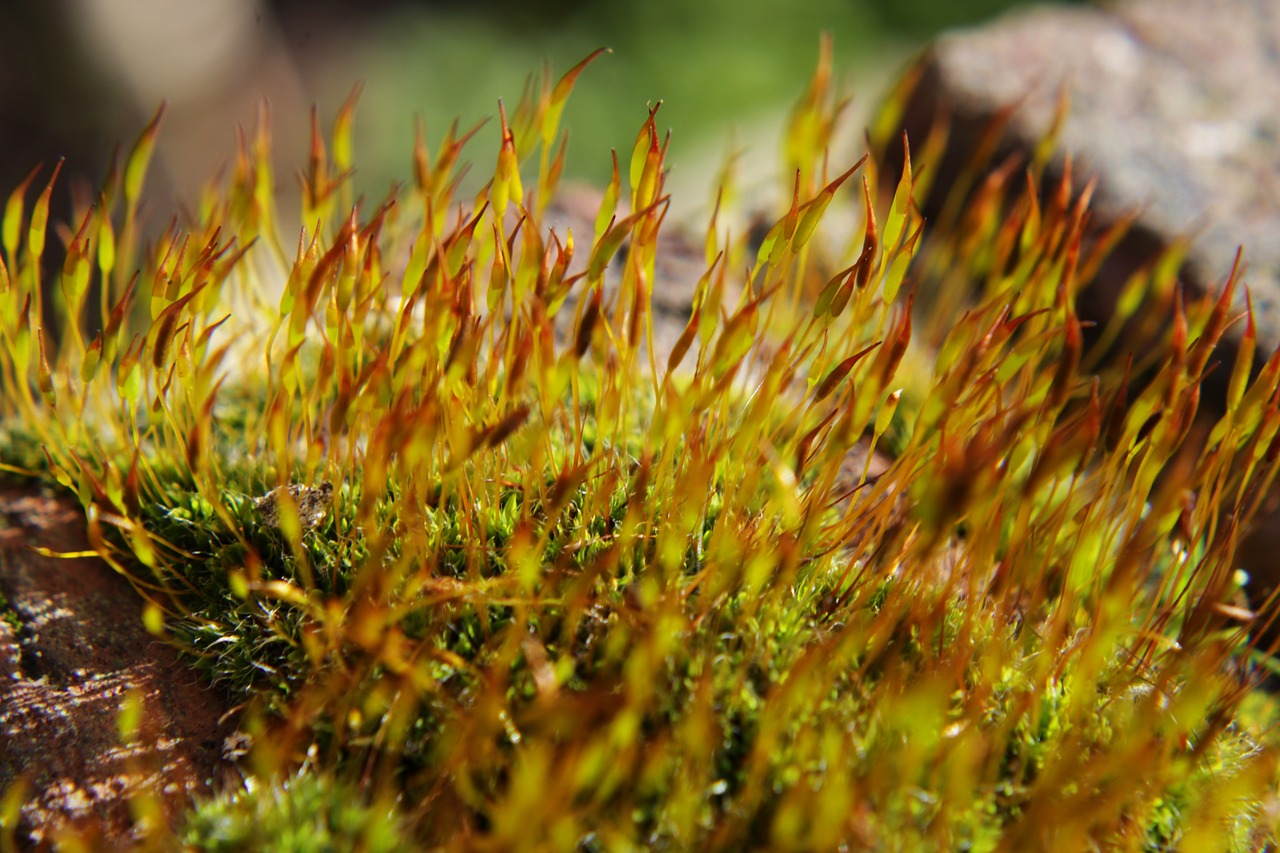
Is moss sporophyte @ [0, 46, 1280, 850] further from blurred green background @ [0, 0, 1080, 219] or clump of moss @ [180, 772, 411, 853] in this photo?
blurred green background @ [0, 0, 1080, 219]

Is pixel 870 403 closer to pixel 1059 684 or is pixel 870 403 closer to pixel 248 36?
pixel 1059 684

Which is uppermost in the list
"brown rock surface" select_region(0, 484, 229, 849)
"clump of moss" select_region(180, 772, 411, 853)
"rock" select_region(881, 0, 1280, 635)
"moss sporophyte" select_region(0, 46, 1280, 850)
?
"rock" select_region(881, 0, 1280, 635)

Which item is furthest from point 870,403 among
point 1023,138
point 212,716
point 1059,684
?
point 1023,138

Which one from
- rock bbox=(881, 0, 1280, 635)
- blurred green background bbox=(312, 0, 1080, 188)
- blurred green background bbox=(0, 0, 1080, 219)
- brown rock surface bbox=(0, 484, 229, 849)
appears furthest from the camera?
blurred green background bbox=(312, 0, 1080, 188)

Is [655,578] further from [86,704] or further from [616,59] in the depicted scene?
[616,59]

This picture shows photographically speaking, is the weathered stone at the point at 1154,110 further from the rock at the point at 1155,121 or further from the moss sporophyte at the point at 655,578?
the moss sporophyte at the point at 655,578

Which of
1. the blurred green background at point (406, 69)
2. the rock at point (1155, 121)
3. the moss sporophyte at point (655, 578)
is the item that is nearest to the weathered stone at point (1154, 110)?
the rock at point (1155, 121)

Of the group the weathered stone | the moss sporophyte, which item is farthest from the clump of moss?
the weathered stone
